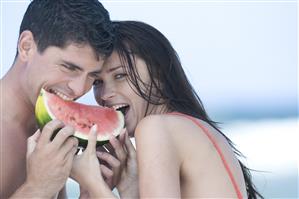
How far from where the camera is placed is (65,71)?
3236 mm

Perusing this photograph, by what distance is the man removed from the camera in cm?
324

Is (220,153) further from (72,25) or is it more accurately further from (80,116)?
(72,25)

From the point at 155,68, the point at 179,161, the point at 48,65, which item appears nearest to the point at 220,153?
the point at 179,161

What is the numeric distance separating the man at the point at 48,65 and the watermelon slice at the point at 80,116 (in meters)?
0.08

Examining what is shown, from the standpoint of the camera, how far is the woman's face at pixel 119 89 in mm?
3410

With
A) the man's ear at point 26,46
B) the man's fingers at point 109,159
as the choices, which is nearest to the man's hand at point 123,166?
the man's fingers at point 109,159

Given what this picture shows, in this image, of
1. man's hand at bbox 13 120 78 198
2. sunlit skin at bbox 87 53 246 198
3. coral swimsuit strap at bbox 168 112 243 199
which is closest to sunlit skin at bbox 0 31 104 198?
man's hand at bbox 13 120 78 198

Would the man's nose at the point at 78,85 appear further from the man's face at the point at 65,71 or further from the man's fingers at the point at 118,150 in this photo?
the man's fingers at the point at 118,150

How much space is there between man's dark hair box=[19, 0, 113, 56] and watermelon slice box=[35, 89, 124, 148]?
1.06 feet

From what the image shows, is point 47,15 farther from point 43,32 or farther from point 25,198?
point 25,198

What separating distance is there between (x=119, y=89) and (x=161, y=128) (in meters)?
0.57

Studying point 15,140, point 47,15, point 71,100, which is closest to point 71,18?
point 47,15

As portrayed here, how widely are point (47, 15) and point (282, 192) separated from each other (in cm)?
646

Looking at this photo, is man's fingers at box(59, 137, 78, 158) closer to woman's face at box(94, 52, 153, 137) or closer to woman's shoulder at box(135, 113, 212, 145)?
woman's shoulder at box(135, 113, 212, 145)
